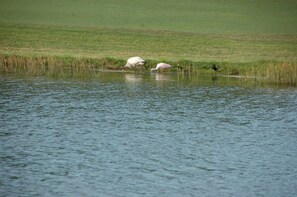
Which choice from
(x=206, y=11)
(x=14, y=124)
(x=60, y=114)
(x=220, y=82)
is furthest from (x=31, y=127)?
(x=206, y=11)

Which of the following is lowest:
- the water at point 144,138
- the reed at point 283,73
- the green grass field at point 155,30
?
the water at point 144,138

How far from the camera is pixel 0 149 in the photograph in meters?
19.8

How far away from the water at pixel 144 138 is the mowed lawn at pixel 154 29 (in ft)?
33.2

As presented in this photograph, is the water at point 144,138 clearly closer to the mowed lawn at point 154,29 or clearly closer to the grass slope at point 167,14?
the mowed lawn at point 154,29

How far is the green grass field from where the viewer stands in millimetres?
42844

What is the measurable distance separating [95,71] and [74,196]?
72.6ft

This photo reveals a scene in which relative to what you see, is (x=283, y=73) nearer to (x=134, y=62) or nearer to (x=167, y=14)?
(x=134, y=62)

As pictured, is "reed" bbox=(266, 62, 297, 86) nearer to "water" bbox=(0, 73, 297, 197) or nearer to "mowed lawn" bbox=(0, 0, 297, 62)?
"water" bbox=(0, 73, 297, 197)

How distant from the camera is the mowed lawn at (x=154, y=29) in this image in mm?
43500

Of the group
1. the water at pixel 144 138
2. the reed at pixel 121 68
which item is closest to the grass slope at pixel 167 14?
the reed at pixel 121 68

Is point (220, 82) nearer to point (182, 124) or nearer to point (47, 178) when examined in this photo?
point (182, 124)

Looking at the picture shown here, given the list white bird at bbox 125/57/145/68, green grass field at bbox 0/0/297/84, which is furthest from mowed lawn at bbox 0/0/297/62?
white bird at bbox 125/57/145/68

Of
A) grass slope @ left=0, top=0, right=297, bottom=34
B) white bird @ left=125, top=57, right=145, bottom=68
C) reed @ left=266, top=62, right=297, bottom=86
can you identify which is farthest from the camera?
grass slope @ left=0, top=0, right=297, bottom=34

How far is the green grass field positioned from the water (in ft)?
25.8
